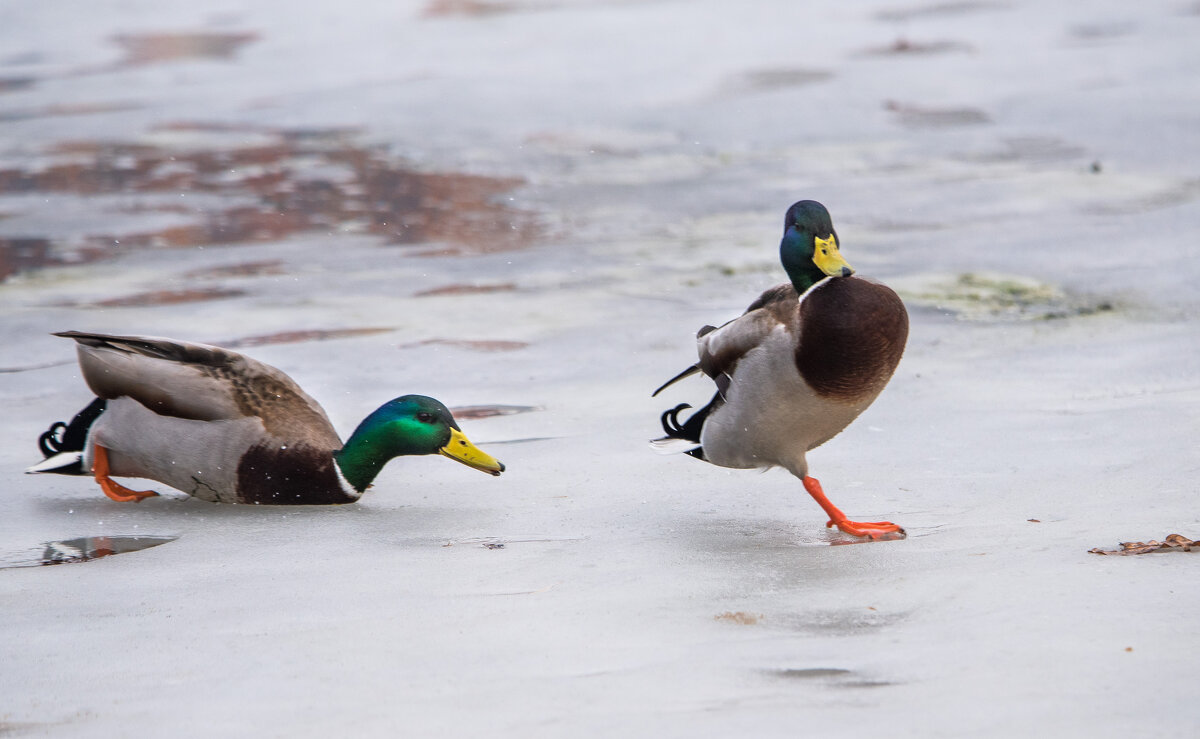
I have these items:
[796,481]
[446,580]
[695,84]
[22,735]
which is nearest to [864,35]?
[695,84]

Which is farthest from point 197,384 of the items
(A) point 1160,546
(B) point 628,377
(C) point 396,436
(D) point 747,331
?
(A) point 1160,546

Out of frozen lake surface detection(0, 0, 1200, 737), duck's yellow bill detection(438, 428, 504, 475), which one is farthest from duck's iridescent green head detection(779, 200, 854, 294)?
duck's yellow bill detection(438, 428, 504, 475)

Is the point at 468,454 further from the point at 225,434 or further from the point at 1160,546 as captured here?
the point at 1160,546

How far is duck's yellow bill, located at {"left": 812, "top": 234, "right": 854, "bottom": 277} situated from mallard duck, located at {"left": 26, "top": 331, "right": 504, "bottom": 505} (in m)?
1.03

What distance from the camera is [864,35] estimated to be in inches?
523

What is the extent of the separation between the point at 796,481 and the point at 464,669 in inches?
71.0

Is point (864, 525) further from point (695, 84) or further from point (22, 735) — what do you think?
point (695, 84)

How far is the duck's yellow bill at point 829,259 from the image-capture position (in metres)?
3.64

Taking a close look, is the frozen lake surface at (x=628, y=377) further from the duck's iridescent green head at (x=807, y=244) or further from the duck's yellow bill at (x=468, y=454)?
the duck's iridescent green head at (x=807, y=244)

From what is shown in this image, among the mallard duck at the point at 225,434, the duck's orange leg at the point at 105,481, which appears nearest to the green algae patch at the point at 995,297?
the mallard duck at the point at 225,434

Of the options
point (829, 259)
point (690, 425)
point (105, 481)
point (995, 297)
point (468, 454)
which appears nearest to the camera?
point (829, 259)

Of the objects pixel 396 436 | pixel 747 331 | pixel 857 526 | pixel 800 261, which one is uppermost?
pixel 800 261

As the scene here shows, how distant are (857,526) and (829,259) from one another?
68 cm

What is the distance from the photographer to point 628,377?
529 cm
